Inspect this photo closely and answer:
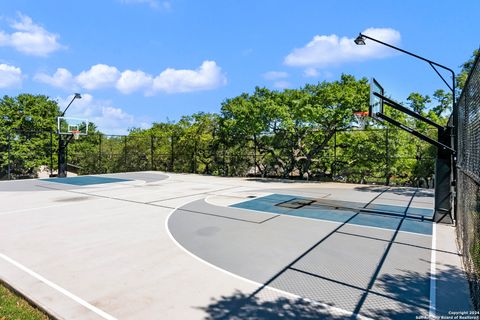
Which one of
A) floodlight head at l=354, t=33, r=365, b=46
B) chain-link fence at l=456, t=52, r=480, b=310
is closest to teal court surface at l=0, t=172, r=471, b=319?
chain-link fence at l=456, t=52, r=480, b=310

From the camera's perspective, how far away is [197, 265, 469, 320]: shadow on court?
2.85 meters

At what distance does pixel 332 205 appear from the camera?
28.7 feet

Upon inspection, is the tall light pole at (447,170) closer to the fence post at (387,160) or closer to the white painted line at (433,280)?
the white painted line at (433,280)

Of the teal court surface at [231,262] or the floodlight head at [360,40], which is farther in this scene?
the floodlight head at [360,40]

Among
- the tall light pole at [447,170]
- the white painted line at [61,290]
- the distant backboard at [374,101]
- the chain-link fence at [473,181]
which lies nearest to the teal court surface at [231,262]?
the white painted line at [61,290]

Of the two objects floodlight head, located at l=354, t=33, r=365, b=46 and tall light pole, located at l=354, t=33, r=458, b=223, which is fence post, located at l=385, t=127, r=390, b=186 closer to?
floodlight head, located at l=354, t=33, r=365, b=46

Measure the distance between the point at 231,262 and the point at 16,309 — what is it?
2513mm

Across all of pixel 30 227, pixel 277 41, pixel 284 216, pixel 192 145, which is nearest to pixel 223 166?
pixel 192 145

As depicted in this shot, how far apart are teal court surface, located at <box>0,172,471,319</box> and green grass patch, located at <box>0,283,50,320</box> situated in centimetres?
10

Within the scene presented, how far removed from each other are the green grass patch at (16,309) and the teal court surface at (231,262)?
0.32 feet

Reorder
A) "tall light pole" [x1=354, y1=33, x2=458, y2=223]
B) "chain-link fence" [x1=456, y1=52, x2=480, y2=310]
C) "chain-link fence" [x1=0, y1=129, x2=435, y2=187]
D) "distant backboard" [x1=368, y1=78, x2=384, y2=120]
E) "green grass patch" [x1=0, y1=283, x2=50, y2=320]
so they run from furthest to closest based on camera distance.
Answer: "chain-link fence" [x1=0, y1=129, x2=435, y2=187] < "distant backboard" [x1=368, y1=78, x2=384, y2=120] < "tall light pole" [x1=354, y1=33, x2=458, y2=223] < "chain-link fence" [x1=456, y1=52, x2=480, y2=310] < "green grass patch" [x1=0, y1=283, x2=50, y2=320]

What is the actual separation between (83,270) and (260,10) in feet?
35.9

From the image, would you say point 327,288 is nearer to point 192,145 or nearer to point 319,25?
point 319,25

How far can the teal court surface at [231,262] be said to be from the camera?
303cm
